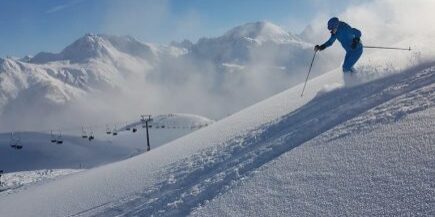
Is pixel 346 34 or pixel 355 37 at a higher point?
pixel 346 34

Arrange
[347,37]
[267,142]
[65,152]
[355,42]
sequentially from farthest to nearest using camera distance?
[65,152] < [347,37] < [355,42] < [267,142]

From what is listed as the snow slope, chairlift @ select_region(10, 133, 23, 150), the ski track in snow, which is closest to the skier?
the snow slope

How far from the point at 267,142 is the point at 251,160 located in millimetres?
1083

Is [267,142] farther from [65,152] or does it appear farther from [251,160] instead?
[65,152]

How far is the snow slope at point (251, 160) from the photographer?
6730mm

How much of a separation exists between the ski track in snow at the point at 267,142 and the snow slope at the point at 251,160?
25 millimetres

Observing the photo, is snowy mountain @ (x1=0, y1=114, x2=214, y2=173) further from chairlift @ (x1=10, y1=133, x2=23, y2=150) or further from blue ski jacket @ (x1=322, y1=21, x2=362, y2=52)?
blue ski jacket @ (x1=322, y1=21, x2=362, y2=52)

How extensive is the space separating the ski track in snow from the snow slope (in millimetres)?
25

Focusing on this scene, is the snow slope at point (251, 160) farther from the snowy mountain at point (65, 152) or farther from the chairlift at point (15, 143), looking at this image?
the snowy mountain at point (65, 152)

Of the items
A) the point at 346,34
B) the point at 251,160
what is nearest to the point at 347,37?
the point at 346,34

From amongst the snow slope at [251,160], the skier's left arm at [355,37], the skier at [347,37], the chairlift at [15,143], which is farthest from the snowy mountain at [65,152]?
the skier's left arm at [355,37]

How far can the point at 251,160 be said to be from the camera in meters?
9.07

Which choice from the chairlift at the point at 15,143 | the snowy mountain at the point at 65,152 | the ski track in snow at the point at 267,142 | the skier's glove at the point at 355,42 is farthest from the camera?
the snowy mountain at the point at 65,152

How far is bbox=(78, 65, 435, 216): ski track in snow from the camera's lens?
819 centimetres
